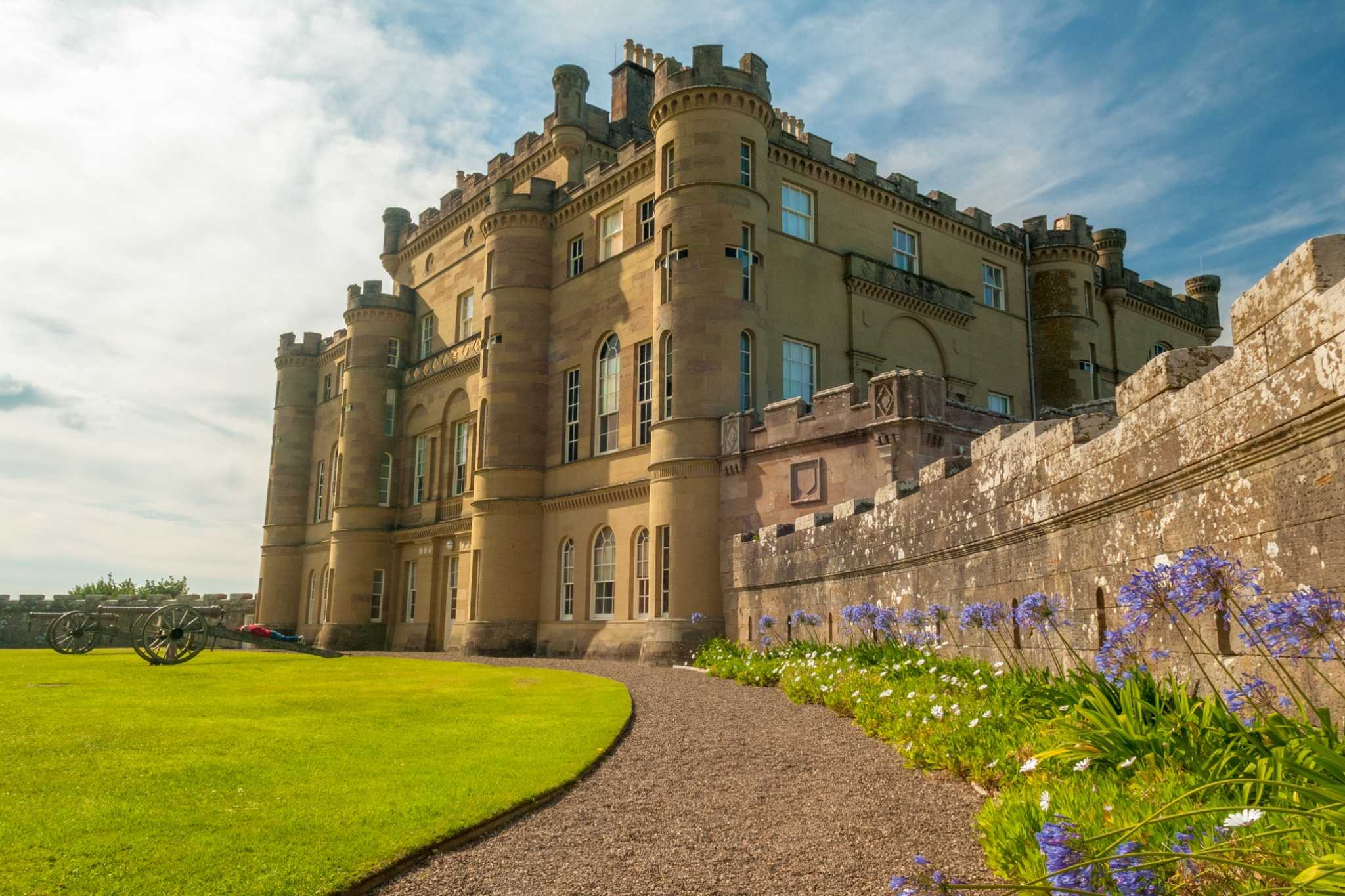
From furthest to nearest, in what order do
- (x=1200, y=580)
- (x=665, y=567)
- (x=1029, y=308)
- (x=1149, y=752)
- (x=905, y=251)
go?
(x=1029, y=308) < (x=905, y=251) < (x=665, y=567) < (x=1149, y=752) < (x=1200, y=580)

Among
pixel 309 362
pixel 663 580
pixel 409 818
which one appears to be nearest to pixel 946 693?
pixel 409 818

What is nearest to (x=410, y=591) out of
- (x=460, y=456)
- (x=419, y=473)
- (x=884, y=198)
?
(x=419, y=473)

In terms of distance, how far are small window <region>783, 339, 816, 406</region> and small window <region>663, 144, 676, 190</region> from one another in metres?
5.01

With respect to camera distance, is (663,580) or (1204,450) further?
(663,580)

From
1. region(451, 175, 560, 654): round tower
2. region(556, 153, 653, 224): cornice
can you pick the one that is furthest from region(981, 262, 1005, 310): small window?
region(451, 175, 560, 654): round tower

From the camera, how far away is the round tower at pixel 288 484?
144ft

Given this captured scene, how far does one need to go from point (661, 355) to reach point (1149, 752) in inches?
773

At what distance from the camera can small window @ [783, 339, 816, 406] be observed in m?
26.0

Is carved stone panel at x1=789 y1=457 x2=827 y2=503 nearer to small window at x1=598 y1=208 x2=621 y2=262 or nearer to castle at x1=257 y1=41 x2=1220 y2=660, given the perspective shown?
castle at x1=257 y1=41 x2=1220 y2=660

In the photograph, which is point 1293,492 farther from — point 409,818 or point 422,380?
Answer: point 422,380

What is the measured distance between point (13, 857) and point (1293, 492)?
7.20m

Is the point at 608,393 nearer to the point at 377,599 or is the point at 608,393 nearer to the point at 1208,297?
the point at 377,599

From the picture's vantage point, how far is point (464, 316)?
35875 millimetres

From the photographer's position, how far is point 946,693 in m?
9.21
